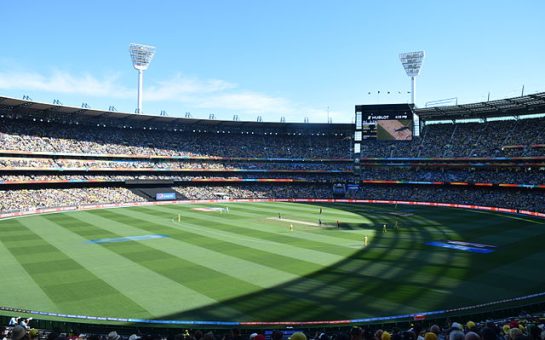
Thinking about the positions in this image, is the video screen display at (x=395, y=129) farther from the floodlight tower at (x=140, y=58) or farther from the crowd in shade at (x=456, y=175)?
the floodlight tower at (x=140, y=58)

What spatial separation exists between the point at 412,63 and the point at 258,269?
80044 mm

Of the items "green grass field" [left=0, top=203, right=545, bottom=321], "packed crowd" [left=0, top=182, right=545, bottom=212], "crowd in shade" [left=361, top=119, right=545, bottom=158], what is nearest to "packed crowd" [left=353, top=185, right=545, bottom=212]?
"packed crowd" [left=0, top=182, right=545, bottom=212]

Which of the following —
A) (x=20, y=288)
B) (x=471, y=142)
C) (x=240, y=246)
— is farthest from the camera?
(x=471, y=142)

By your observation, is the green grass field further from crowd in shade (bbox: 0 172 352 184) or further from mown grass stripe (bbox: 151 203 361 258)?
crowd in shade (bbox: 0 172 352 184)

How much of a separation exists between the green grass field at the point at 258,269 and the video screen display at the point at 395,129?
40.5 meters

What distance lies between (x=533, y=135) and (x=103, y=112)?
80068 mm

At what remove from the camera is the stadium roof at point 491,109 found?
206ft

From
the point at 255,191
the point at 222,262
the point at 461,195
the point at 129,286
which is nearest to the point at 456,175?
the point at 461,195

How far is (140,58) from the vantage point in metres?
91.6

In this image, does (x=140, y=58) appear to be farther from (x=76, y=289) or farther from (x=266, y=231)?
(x=76, y=289)

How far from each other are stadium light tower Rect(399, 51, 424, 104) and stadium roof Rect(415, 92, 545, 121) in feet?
27.2

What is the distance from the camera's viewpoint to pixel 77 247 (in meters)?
32.7

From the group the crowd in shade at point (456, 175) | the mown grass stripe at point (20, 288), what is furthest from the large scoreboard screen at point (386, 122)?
the mown grass stripe at point (20, 288)

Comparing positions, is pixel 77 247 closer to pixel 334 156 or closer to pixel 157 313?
pixel 157 313
